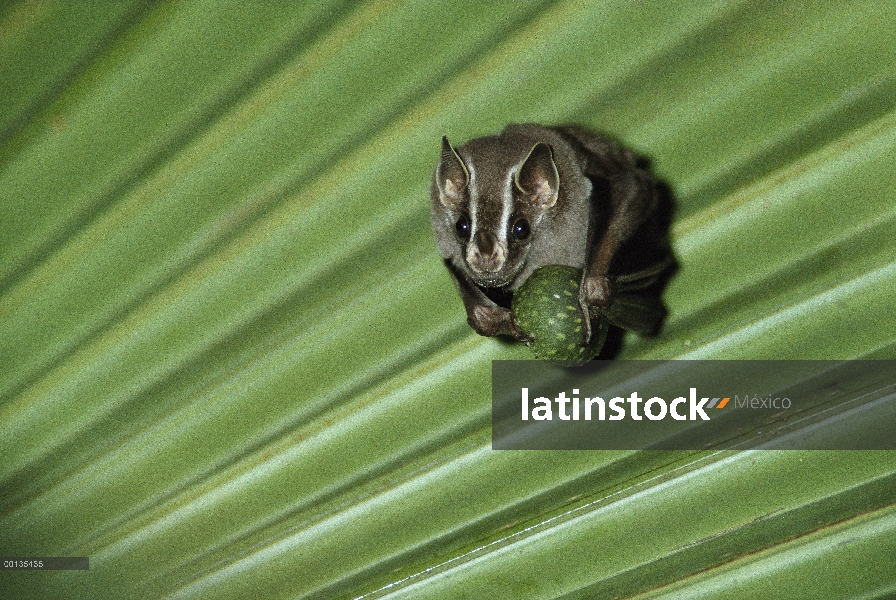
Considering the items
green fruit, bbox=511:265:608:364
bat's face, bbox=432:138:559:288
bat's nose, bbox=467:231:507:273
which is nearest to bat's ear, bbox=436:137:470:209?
bat's face, bbox=432:138:559:288

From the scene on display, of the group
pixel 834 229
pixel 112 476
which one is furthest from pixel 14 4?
pixel 834 229

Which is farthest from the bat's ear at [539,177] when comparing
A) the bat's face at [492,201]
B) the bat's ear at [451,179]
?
the bat's ear at [451,179]

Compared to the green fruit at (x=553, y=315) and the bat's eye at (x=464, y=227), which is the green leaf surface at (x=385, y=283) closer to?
the bat's eye at (x=464, y=227)

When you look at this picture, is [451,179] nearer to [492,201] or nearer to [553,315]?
[492,201]

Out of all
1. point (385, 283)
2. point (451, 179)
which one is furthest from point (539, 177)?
point (385, 283)

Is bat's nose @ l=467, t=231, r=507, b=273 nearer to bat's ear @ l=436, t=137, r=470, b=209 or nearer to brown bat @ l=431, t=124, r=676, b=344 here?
brown bat @ l=431, t=124, r=676, b=344

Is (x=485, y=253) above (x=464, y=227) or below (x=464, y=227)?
below

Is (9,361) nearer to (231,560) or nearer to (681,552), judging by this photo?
(231,560)

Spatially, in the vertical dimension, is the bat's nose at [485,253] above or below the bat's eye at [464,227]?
below
